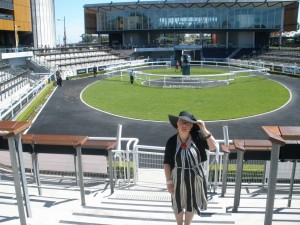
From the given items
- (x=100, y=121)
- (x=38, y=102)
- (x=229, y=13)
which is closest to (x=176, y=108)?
(x=100, y=121)

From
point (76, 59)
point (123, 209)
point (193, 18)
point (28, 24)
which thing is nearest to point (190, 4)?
point (193, 18)

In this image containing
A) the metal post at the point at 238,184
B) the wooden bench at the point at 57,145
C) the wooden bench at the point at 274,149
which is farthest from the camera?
the wooden bench at the point at 57,145

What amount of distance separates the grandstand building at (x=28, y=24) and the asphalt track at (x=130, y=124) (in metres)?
32.2

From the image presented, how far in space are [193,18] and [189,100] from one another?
5418cm

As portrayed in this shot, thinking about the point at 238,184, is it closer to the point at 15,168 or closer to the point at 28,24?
the point at 15,168

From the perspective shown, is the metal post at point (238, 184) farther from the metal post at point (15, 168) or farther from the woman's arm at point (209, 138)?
the metal post at point (15, 168)

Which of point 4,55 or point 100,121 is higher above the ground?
point 4,55

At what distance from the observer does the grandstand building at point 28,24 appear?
1983 inches

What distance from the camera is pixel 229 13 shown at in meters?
74.2

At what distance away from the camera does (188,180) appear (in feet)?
14.6

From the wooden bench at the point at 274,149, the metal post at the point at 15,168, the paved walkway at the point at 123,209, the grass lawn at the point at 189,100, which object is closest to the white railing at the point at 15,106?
the grass lawn at the point at 189,100

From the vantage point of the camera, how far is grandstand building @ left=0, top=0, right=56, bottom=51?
50.4 metres

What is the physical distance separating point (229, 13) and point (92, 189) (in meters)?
73.2

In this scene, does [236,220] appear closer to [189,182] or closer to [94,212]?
[189,182]
